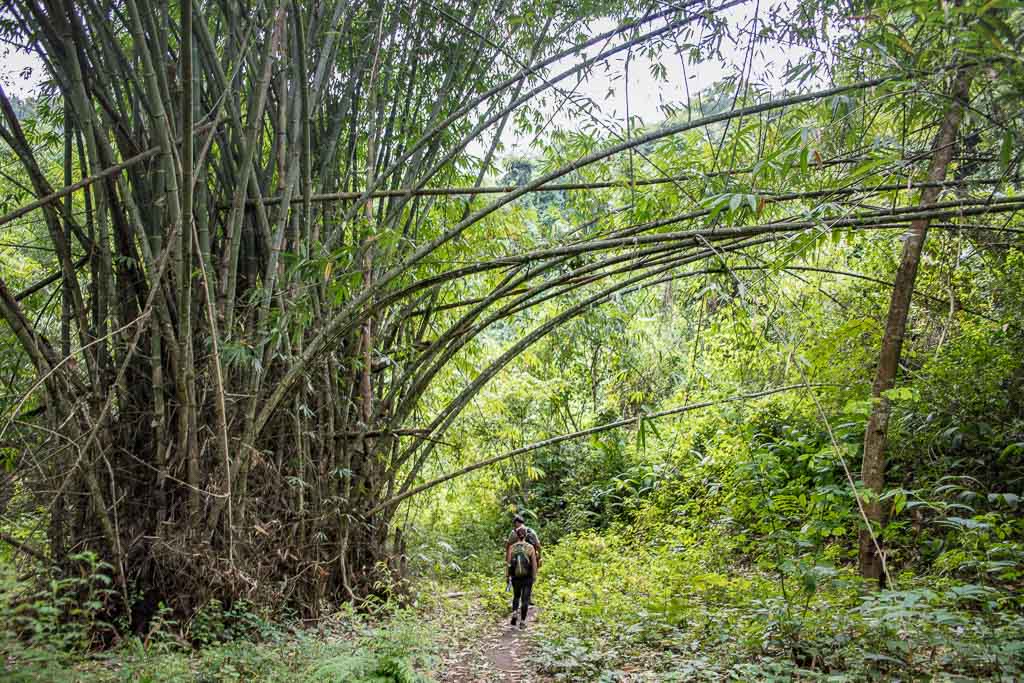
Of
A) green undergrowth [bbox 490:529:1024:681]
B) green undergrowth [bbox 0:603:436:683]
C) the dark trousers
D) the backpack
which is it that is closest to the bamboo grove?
green undergrowth [bbox 0:603:436:683]

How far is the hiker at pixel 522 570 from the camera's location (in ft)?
17.2

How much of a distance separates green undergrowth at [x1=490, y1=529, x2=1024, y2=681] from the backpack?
0.31 meters

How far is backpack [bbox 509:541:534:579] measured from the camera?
206 inches

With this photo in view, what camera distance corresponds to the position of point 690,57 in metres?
2.92

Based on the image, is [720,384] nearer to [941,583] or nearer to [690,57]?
[941,583]

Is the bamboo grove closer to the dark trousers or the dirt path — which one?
the dirt path

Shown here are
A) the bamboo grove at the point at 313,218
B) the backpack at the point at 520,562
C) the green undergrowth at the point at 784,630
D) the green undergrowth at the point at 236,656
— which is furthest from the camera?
the backpack at the point at 520,562

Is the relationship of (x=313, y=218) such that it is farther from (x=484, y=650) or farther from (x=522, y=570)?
(x=522, y=570)

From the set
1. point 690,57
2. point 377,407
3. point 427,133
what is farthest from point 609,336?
point 690,57

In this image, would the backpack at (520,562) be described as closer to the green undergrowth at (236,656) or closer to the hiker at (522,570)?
the hiker at (522,570)

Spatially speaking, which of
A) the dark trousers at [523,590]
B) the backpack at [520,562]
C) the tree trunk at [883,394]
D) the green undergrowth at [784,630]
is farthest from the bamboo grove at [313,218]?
the dark trousers at [523,590]

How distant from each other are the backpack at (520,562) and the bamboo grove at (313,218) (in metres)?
1.20

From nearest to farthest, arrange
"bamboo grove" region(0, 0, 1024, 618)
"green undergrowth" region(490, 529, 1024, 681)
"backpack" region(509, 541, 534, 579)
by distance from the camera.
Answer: "bamboo grove" region(0, 0, 1024, 618), "green undergrowth" region(490, 529, 1024, 681), "backpack" region(509, 541, 534, 579)

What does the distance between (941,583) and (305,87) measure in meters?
3.68
